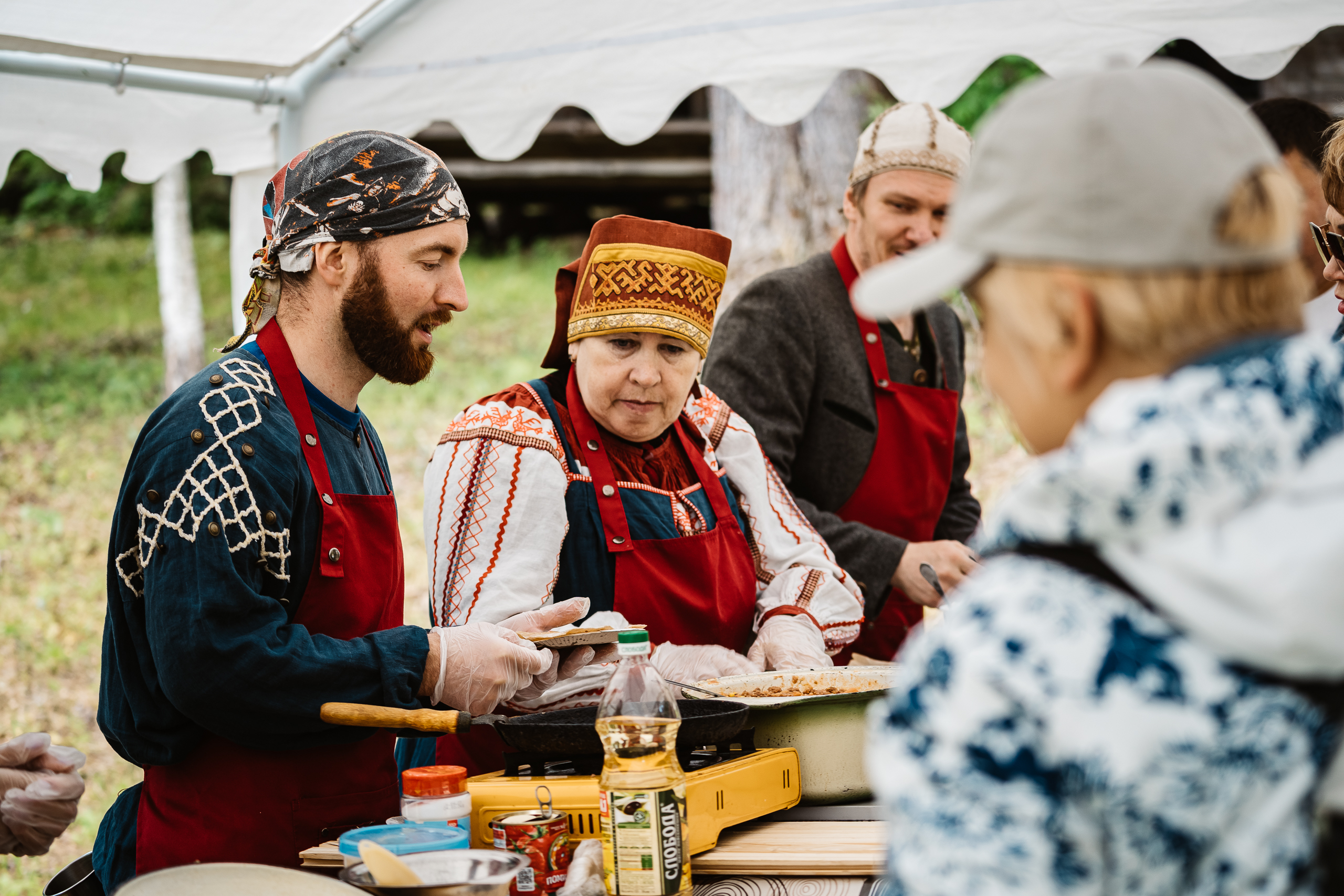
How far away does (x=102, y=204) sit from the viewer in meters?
15.0

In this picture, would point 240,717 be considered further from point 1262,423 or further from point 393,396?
point 393,396

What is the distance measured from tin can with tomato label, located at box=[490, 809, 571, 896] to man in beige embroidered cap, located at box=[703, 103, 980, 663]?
5.34ft

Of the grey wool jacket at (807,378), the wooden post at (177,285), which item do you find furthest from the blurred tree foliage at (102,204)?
the grey wool jacket at (807,378)

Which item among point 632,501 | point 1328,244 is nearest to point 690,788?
point 632,501

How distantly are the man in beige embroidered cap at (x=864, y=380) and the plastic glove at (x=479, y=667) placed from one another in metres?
1.36

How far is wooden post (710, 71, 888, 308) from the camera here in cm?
722

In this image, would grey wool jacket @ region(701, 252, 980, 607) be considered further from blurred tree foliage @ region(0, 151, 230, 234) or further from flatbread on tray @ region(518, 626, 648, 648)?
blurred tree foliage @ region(0, 151, 230, 234)

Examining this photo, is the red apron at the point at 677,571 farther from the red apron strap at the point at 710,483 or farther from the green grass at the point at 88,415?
the green grass at the point at 88,415

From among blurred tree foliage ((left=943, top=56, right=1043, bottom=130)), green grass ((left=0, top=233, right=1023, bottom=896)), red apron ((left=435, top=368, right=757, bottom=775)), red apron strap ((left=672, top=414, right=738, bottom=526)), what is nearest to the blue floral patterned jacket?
red apron ((left=435, top=368, right=757, bottom=775))

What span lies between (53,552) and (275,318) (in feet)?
24.0

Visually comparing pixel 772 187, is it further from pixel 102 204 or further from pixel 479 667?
pixel 102 204

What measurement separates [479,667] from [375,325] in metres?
0.75

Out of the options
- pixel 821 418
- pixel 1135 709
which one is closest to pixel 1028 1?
pixel 821 418

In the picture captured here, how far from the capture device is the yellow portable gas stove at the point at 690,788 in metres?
1.89
